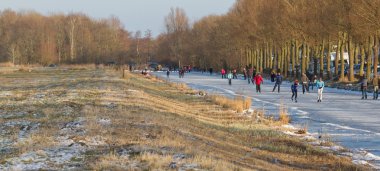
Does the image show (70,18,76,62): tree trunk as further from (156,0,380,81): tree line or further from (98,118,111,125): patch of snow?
(98,118,111,125): patch of snow

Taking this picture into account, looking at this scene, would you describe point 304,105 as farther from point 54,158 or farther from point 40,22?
point 40,22

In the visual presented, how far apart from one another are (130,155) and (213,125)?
8.13 metres

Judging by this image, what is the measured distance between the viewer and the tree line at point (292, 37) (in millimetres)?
39594

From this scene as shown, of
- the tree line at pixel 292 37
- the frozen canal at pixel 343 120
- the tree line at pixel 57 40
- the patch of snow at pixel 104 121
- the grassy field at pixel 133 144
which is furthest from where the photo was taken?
the tree line at pixel 57 40

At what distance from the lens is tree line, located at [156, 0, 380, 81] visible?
39.6 metres

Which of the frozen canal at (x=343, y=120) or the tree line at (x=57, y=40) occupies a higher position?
the tree line at (x=57, y=40)

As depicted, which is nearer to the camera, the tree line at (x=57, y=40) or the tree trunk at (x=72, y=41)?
the tree line at (x=57, y=40)

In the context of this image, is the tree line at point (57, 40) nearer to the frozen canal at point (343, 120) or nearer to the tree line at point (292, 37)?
the tree line at point (292, 37)

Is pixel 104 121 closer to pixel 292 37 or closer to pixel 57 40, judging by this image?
pixel 292 37

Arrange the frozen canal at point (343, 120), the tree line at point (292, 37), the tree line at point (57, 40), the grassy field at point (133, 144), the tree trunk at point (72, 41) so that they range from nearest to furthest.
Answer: the grassy field at point (133, 144), the frozen canal at point (343, 120), the tree line at point (292, 37), the tree line at point (57, 40), the tree trunk at point (72, 41)

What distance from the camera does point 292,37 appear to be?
53031 mm

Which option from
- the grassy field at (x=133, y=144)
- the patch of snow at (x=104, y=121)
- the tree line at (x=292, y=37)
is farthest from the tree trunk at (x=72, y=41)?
the patch of snow at (x=104, y=121)

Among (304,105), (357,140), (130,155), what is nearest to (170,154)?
(130,155)

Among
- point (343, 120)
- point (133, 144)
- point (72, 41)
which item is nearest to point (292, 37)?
point (343, 120)
